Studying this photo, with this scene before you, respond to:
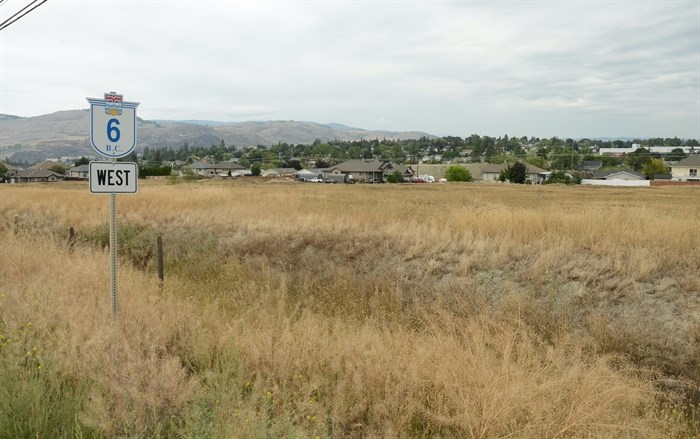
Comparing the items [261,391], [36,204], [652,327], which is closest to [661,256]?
[652,327]

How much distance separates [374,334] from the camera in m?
7.30

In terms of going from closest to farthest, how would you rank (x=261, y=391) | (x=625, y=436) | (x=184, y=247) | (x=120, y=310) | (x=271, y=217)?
(x=625, y=436), (x=261, y=391), (x=120, y=310), (x=184, y=247), (x=271, y=217)

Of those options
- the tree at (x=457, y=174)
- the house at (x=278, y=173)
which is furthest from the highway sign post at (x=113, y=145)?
the house at (x=278, y=173)

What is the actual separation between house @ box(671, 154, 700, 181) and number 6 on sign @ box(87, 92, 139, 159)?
107760 millimetres

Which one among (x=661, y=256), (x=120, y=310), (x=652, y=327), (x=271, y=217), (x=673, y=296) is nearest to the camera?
(x=120, y=310)

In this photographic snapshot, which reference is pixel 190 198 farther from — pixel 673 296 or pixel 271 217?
pixel 673 296

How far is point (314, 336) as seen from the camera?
21.8 ft

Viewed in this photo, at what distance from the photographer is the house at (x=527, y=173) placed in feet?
360

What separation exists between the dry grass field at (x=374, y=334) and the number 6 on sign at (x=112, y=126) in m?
2.18

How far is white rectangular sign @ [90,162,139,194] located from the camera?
265 inches

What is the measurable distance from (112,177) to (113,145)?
1.44 feet

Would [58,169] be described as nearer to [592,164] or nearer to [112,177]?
[112,177]

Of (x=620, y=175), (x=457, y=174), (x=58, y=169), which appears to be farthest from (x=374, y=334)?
(x=58, y=169)

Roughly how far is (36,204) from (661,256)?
28.3 metres
